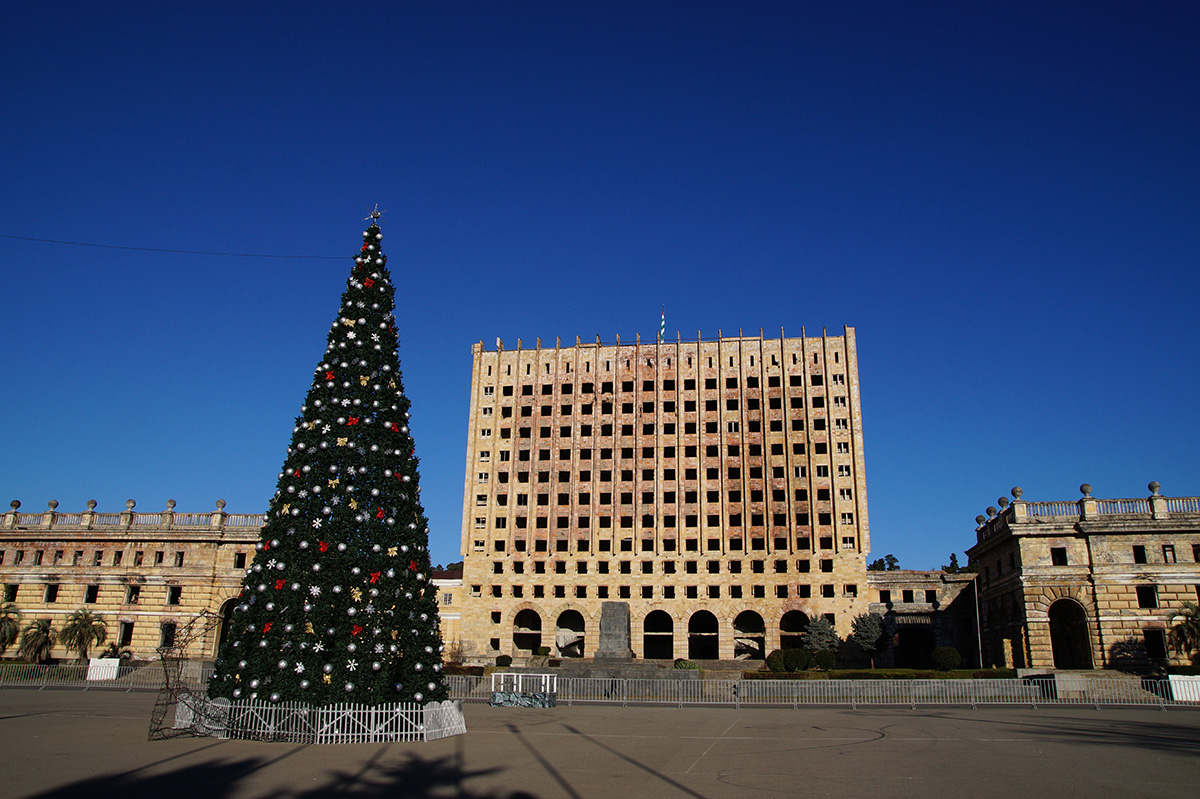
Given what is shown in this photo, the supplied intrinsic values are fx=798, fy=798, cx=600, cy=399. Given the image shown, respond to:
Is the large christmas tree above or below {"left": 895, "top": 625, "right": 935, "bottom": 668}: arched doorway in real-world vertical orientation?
above

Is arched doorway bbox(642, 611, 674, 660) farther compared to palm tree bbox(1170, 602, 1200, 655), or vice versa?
arched doorway bbox(642, 611, 674, 660)

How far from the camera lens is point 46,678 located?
4116cm

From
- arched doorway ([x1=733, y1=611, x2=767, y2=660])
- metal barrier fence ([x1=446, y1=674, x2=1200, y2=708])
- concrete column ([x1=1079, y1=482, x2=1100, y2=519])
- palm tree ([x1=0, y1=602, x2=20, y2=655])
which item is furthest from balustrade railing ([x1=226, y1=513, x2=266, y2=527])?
concrete column ([x1=1079, y1=482, x2=1100, y2=519])

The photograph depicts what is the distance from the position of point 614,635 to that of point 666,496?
23195 millimetres

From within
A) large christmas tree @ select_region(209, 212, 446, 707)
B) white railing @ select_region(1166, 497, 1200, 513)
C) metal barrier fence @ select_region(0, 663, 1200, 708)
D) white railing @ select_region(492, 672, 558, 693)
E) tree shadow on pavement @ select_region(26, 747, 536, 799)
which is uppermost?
white railing @ select_region(1166, 497, 1200, 513)

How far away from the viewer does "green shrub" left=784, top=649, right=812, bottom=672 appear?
52.8 m

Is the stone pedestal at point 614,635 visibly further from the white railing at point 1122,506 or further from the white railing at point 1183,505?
the white railing at point 1183,505

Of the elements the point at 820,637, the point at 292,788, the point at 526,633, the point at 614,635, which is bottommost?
the point at 526,633

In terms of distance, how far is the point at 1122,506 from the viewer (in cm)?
4634

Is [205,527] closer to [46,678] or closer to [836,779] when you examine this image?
[46,678]

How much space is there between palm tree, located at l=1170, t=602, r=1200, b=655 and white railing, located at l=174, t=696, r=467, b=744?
4092cm

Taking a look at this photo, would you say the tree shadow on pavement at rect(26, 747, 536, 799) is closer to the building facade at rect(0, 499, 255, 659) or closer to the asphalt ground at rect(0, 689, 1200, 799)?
the asphalt ground at rect(0, 689, 1200, 799)

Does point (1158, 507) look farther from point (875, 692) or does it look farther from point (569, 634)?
point (569, 634)

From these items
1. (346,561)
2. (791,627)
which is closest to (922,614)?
(791,627)
